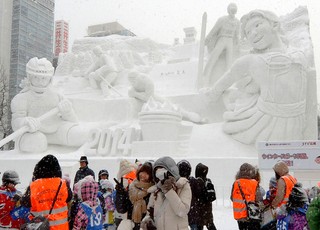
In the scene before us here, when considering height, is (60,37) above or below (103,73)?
above

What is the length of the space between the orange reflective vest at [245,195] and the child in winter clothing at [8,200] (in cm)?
213

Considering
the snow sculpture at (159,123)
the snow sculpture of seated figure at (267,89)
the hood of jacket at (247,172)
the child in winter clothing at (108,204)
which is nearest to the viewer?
the hood of jacket at (247,172)

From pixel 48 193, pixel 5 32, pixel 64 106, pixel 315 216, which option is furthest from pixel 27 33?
pixel 315 216

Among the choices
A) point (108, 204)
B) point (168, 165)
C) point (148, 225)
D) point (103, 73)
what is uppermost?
point (103, 73)

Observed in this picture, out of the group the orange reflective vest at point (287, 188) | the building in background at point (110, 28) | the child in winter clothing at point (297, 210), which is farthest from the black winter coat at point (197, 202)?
the building in background at point (110, 28)

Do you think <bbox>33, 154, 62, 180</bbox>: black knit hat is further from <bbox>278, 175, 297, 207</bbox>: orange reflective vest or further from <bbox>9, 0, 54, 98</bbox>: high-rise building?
<bbox>9, 0, 54, 98</bbox>: high-rise building

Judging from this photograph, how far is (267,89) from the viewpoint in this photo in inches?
400

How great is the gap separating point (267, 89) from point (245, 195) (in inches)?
253

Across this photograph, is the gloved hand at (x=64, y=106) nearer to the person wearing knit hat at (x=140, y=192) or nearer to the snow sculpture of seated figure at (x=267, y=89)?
the snow sculpture of seated figure at (x=267, y=89)

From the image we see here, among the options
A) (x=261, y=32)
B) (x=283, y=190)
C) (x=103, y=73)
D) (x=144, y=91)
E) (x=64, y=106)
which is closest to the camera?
(x=283, y=190)

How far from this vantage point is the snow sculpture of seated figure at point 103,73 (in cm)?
1593

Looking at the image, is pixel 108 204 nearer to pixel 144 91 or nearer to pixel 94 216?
pixel 94 216

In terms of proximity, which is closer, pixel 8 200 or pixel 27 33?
pixel 8 200

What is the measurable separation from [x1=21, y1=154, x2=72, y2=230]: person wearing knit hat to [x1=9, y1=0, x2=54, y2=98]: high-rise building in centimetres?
3040
